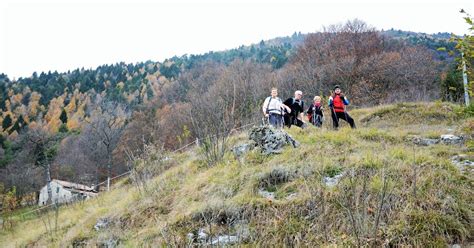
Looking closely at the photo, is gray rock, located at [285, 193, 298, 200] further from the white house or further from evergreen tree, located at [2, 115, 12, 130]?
evergreen tree, located at [2, 115, 12, 130]

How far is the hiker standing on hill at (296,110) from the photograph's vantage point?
9.71m

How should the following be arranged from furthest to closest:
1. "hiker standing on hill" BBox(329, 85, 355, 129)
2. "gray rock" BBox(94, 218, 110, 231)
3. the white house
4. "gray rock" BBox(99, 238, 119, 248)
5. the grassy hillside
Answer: the white house → "hiker standing on hill" BBox(329, 85, 355, 129) → "gray rock" BBox(94, 218, 110, 231) → "gray rock" BBox(99, 238, 119, 248) → the grassy hillside

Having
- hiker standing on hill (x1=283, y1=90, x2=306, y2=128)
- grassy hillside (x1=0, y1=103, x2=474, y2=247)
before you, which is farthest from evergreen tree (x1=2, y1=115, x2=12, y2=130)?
hiker standing on hill (x1=283, y1=90, x2=306, y2=128)

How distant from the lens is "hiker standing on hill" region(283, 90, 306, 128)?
971 cm

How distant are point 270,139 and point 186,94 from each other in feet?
44.7

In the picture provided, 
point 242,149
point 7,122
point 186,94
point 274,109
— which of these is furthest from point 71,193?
point 7,122

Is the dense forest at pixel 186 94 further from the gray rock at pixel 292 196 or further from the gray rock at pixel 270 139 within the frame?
the gray rock at pixel 292 196

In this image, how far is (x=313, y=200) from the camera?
186 inches

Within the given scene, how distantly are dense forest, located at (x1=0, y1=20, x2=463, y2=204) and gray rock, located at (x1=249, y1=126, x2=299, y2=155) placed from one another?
2.76ft

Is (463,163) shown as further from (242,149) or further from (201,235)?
(242,149)

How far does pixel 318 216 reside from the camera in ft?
15.8

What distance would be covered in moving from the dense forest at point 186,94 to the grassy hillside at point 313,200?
1412 mm

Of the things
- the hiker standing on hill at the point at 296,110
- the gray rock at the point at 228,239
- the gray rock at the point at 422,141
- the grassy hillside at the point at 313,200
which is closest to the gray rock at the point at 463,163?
the grassy hillside at the point at 313,200

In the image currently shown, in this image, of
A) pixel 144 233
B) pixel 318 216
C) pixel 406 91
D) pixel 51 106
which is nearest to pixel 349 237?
pixel 318 216
